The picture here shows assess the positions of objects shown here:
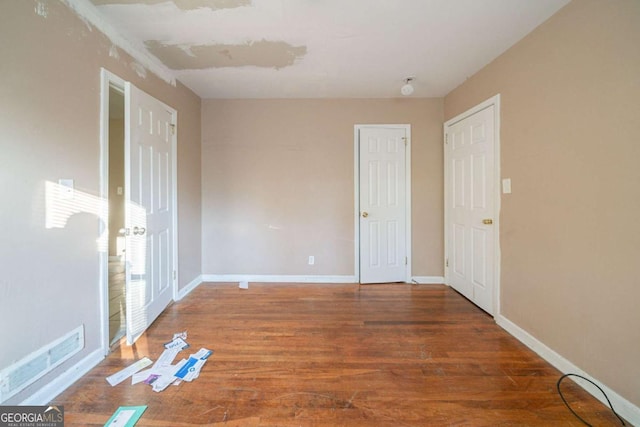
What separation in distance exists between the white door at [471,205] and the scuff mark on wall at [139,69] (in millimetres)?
3241

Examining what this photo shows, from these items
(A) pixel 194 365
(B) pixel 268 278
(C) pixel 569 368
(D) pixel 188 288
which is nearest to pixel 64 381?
(A) pixel 194 365

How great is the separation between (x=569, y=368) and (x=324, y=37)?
2973mm

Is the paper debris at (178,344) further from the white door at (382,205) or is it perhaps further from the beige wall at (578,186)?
the beige wall at (578,186)

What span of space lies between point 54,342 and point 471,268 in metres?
3.53

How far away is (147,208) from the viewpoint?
90.0 inches

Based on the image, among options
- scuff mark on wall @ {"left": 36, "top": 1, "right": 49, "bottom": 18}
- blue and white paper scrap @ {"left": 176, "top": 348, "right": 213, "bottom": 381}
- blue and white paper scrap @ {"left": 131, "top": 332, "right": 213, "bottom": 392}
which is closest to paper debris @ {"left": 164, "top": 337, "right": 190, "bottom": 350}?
blue and white paper scrap @ {"left": 131, "top": 332, "right": 213, "bottom": 392}

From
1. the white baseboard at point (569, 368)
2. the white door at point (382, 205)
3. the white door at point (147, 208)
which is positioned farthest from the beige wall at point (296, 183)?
the white baseboard at point (569, 368)

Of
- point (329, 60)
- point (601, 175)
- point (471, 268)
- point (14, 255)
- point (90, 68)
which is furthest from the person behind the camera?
point (471, 268)

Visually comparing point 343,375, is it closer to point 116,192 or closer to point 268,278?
point 268,278

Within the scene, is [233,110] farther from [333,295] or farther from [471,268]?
[471,268]

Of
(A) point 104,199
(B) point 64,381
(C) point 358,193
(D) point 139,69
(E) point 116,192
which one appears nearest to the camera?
(B) point 64,381

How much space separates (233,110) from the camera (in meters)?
3.46

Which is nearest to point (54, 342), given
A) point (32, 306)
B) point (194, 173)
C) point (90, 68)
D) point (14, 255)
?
point (32, 306)

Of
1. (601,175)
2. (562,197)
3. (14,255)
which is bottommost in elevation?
(14,255)
